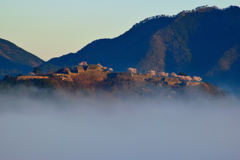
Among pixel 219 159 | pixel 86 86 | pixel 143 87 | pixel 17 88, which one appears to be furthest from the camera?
pixel 219 159

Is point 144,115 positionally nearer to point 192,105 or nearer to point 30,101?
point 192,105

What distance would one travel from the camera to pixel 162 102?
184 m

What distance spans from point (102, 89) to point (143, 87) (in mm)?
15538

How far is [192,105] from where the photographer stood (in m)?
192

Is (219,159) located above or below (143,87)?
below

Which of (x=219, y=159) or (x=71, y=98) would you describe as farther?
(x=219, y=159)

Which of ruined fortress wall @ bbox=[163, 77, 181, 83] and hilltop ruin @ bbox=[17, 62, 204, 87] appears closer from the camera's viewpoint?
hilltop ruin @ bbox=[17, 62, 204, 87]

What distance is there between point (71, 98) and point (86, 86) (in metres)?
6.04

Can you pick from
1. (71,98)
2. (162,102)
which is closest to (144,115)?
(162,102)

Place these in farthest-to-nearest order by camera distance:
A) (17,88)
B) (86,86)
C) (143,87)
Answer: (143,87), (86,86), (17,88)

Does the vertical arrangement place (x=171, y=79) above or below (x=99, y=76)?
above

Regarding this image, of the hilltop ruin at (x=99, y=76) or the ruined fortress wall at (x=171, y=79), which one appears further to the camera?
the ruined fortress wall at (x=171, y=79)

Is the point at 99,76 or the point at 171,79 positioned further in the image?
the point at 171,79

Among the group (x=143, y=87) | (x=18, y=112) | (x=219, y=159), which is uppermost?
(x=143, y=87)
